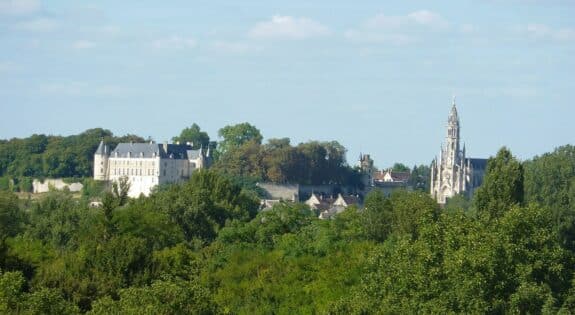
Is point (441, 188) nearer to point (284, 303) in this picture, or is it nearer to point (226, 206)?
point (226, 206)

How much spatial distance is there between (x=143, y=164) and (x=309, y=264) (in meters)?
114

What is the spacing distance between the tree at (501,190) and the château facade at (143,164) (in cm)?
10293

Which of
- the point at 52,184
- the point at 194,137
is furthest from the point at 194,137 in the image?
the point at 52,184

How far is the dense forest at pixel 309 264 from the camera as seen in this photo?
50.1m

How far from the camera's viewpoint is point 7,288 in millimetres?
46125

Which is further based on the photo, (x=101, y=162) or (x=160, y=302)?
(x=101, y=162)

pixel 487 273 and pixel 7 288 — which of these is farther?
pixel 487 273

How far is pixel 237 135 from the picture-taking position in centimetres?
19300

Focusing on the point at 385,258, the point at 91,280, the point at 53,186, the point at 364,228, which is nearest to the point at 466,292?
the point at 385,258

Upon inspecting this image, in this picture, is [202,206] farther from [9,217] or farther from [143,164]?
[143,164]

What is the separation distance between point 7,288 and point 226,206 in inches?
1814

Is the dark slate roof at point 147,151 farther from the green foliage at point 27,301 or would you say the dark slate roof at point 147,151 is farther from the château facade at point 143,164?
the green foliage at point 27,301

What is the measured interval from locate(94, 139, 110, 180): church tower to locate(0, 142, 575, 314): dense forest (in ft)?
298

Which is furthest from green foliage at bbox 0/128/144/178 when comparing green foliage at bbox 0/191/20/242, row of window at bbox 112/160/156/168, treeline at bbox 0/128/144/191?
green foliage at bbox 0/191/20/242
